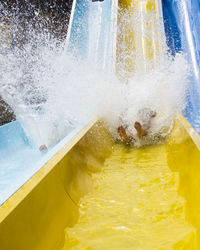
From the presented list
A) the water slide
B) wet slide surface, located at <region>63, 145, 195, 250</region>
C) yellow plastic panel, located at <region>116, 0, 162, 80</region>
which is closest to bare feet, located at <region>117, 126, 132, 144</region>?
the water slide

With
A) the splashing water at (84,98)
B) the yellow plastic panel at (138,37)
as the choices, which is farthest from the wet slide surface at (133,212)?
the yellow plastic panel at (138,37)

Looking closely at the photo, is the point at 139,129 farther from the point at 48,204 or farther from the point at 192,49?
the point at 48,204

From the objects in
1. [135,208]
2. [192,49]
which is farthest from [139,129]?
[192,49]

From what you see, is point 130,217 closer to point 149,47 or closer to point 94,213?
point 94,213

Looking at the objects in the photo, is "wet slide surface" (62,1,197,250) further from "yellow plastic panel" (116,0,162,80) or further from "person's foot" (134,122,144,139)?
"yellow plastic panel" (116,0,162,80)

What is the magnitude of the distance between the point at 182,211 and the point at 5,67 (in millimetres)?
2083

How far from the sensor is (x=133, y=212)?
2.79 ft

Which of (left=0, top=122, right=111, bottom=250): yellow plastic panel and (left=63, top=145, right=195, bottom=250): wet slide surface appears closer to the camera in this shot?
(left=0, top=122, right=111, bottom=250): yellow plastic panel

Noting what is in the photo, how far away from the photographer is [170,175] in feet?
3.67

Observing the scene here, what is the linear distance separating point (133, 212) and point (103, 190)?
216 mm

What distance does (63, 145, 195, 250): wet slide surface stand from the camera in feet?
2.23

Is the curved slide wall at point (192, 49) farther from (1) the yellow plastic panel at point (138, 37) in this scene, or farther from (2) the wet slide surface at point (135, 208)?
(1) the yellow plastic panel at point (138, 37)

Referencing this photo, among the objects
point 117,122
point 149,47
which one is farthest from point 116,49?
point 117,122

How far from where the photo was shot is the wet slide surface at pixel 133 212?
68cm
